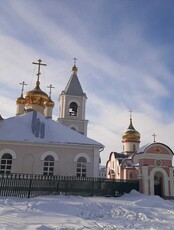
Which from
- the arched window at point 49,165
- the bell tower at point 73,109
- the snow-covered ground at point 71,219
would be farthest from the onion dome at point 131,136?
the snow-covered ground at point 71,219

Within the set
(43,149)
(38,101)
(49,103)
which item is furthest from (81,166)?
(49,103)

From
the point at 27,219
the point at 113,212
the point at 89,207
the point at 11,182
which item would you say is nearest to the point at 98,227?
the point at 27,219

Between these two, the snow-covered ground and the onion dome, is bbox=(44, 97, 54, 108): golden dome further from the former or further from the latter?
the snow-covered ground

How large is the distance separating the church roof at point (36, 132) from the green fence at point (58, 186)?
3144mm

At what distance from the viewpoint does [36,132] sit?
2011 centimetres

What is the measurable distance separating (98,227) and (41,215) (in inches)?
86.1

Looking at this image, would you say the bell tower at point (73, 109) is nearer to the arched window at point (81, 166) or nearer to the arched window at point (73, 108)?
the arched window at point (73, 108)

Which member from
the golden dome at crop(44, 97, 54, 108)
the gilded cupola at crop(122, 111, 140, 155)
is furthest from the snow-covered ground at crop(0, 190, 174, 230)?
the gilded cupola at crop(122, 111, 140, 155)

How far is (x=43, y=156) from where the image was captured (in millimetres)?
19547

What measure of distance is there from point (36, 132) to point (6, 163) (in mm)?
3039

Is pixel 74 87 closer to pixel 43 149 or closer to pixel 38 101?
pixel 38 101

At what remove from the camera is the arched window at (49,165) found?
1942 centimetres

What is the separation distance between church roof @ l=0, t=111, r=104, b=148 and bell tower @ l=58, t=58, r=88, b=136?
8.28m

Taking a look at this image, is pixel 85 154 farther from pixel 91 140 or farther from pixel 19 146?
pixel 19 146
